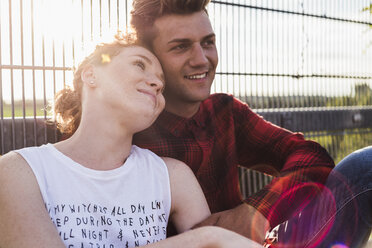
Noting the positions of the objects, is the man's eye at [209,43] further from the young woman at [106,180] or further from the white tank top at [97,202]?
the white tank top at [97,202]

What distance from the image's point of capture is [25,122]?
9.05 ft

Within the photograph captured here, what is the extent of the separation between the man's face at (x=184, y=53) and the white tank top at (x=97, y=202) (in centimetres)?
69

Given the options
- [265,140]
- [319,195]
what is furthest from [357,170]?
[265,140]

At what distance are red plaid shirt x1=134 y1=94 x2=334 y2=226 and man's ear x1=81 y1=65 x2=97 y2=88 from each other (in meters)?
0.49

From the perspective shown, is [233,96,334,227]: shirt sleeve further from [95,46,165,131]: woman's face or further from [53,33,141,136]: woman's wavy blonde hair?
[53,33,141,136]: woman's wavy blonde hair

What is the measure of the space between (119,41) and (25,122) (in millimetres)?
1297

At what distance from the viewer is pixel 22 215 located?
1.28 m

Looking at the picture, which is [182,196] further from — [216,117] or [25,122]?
[25,122]

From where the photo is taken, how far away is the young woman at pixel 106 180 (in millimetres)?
1336

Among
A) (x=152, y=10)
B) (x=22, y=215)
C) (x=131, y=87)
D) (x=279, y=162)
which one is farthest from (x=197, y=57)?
(x=22, y=215)

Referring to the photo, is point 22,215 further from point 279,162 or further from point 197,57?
point 279,162

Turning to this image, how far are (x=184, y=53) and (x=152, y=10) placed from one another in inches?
12.1

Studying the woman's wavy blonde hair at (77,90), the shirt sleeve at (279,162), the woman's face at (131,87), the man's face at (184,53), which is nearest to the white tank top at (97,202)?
the woman's face at (131,87)

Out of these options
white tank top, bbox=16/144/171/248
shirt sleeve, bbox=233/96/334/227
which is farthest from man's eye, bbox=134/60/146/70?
shirt sleeve, bbox=233/96/334/227
